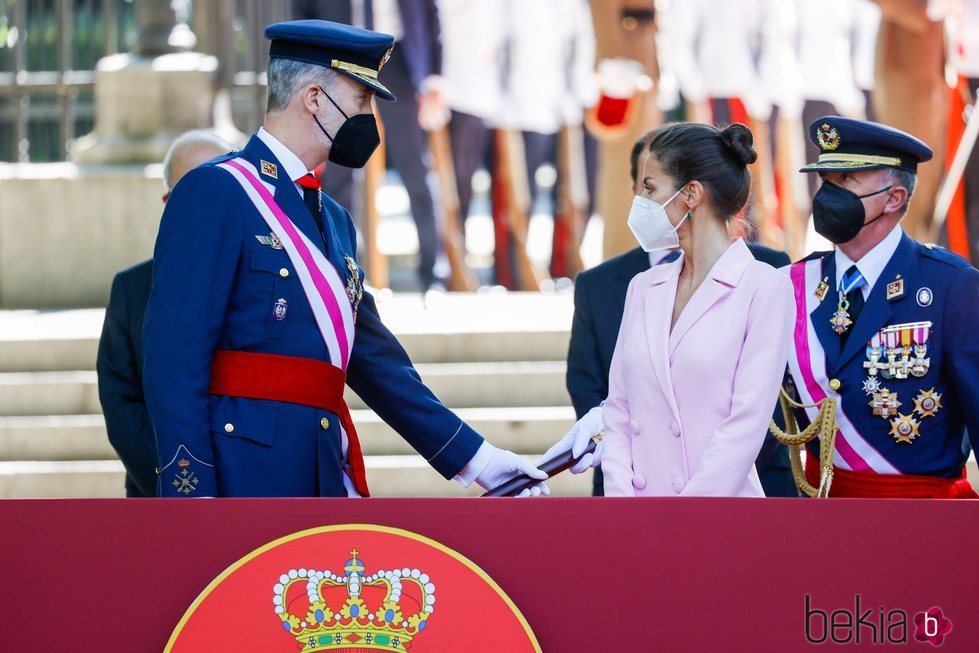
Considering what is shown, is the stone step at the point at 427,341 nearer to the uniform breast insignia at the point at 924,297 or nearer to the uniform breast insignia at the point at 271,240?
the uniform breast insignia at the point at 924,297

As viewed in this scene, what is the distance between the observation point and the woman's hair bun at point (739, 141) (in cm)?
342

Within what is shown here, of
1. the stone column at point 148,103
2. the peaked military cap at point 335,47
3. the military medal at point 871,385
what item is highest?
the stone column at point 148,103

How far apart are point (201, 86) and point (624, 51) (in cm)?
214

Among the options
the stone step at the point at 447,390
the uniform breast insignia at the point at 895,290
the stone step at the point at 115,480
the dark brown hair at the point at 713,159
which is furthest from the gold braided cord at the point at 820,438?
the stone step at the point at 447,390

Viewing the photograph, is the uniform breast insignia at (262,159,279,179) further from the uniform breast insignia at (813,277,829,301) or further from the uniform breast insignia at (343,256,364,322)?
the uniform breast insignia at (813,277,829,301)

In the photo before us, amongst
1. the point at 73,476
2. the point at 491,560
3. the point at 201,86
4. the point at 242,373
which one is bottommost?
the point at 73,476

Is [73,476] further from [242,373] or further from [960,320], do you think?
[960,320]

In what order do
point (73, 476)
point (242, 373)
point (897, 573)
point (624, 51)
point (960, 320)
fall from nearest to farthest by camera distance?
point (897, 573)
point (242, 373)
point (960, 320)
point (73, 476)
point (624, 51)

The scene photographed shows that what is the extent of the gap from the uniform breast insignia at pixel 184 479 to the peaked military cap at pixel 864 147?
1.66 m

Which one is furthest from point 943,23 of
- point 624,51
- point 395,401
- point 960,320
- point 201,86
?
point 395,401

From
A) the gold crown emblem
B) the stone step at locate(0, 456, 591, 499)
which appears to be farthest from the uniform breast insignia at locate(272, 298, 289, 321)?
the stone step at locate(0, 456, 591, 499)

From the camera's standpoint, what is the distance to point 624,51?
7594 millimetres

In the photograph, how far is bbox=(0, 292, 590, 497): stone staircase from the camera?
607 centimetres

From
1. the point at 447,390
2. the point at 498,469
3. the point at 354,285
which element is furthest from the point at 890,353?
the point at 447,390
